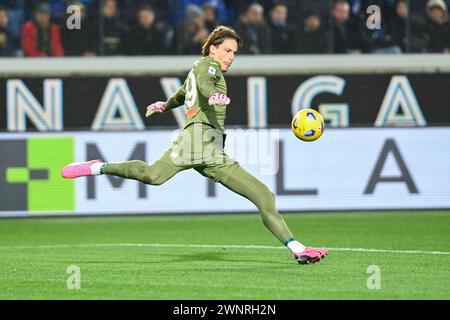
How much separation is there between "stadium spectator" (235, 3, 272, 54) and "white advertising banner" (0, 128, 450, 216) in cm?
258

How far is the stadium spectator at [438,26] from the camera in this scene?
19.4 metres

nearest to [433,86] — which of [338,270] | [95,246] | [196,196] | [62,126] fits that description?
[196,196]

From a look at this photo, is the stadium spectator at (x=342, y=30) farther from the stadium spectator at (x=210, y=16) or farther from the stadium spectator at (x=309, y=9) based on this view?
the stadium spectator at (x=210, y=16)

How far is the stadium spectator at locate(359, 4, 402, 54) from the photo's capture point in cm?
1947

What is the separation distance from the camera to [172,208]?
56.2 feet

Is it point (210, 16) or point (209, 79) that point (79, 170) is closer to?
point (209, 79)

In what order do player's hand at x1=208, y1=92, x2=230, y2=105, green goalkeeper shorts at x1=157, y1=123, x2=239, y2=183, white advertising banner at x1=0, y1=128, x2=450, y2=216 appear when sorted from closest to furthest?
player's hand at x1=208, y1=92, x2=230, y2=105, green goalkeeper shorts at x1=157, y1=123, x2=239, y2=183, white advertising banner at x1=0, y1=128, x2=450, y2=216

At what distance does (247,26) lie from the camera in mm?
19453

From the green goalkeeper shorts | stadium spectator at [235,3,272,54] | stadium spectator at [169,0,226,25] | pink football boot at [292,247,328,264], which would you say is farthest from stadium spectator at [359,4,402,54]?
pink football boot at [292,247,328,264]

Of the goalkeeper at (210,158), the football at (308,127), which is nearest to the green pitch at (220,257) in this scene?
the goalkeeper at (210,158)

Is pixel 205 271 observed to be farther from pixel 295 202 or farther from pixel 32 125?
pixel 32 125

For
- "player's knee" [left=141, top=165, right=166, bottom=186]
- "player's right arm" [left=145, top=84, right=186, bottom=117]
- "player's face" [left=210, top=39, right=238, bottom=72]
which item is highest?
"player's face" [left=210, top=39, right=238, bottom=72]

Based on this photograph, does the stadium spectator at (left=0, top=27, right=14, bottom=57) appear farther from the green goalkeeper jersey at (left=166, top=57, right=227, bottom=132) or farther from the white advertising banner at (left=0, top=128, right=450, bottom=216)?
the green goalkeeper jersey at (left=166, top=57, right=227, bottom=132)

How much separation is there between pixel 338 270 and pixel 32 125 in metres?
9.38
